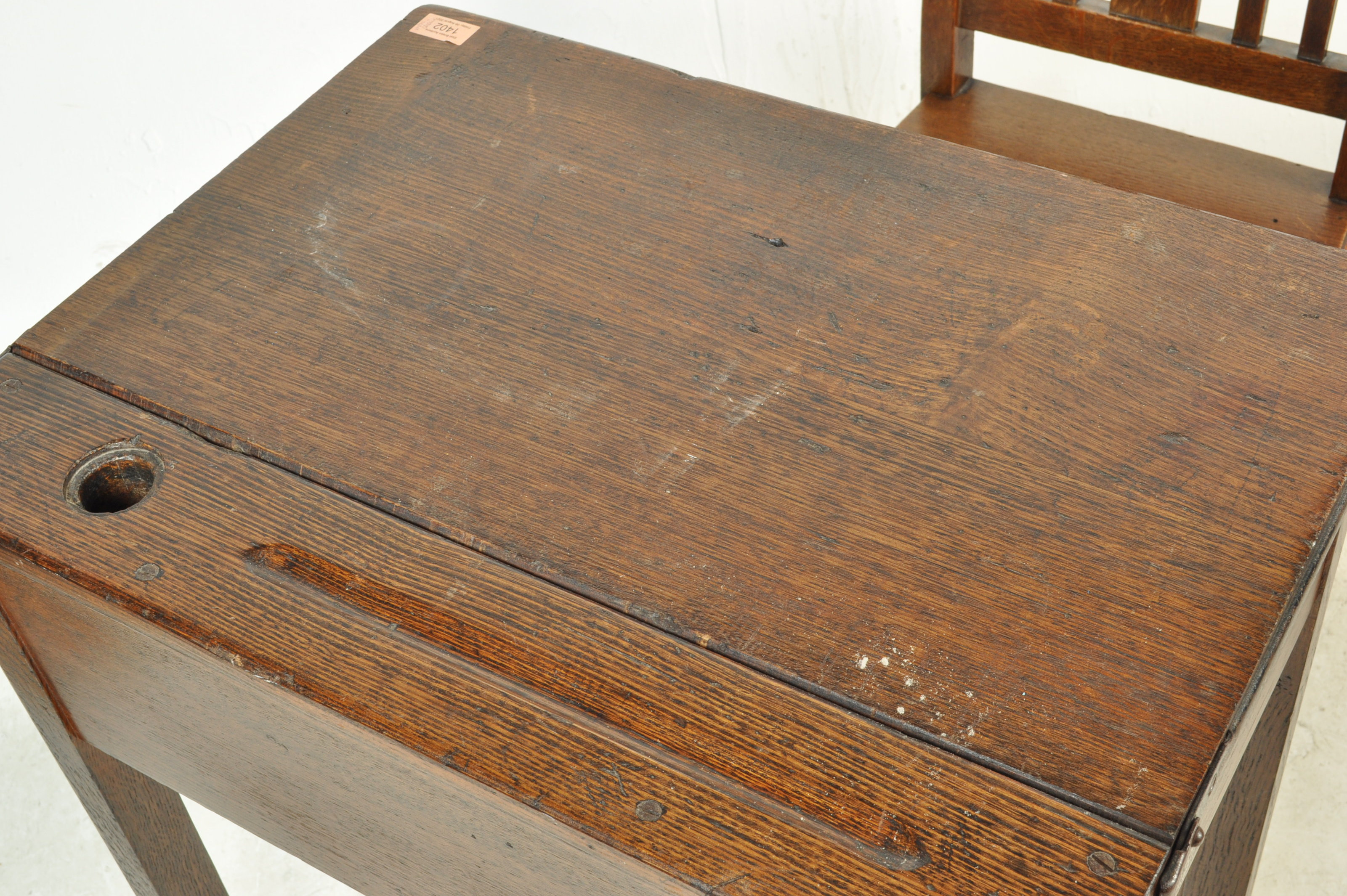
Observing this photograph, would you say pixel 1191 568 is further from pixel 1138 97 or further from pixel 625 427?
pixel 1138 97

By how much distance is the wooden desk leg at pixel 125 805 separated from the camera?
41.1 inches

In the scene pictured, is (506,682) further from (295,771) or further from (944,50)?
(944,50)

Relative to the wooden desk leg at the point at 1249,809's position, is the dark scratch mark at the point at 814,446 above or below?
above

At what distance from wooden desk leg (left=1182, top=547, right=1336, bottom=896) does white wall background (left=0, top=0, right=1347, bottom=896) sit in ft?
0.95

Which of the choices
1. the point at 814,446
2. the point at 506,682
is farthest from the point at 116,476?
the point at 814,446

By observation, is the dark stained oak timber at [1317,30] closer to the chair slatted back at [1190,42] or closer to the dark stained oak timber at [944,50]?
the chair slatted back at [1190,42]

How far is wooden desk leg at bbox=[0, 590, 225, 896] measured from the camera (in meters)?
1.04

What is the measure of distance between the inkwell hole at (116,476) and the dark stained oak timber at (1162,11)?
1037 mm

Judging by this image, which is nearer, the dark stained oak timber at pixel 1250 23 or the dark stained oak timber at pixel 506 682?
the dark stained oak timber at pixel 506 682

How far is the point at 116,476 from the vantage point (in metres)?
0.97

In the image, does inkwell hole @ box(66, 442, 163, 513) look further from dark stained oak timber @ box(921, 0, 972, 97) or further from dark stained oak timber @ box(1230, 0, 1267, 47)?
dark stained oak timber @ box(1230, 0, 1267, 47)

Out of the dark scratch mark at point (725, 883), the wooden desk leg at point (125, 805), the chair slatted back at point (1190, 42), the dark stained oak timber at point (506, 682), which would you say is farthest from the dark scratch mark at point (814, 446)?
the chair slatted back at point (1190, 42)

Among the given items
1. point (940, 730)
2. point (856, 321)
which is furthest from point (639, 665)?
point (856, 321)

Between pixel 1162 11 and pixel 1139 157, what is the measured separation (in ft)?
0.52
